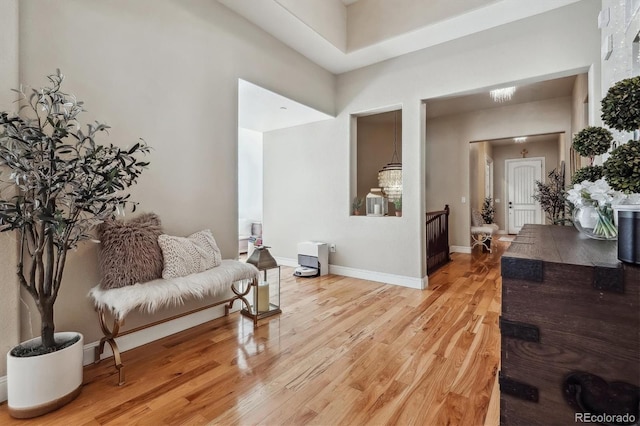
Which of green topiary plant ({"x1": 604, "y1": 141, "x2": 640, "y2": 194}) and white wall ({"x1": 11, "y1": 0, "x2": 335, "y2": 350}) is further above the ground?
white wall ({"x1": 11, "y1": 0, "x2": 335, "y2": 350})

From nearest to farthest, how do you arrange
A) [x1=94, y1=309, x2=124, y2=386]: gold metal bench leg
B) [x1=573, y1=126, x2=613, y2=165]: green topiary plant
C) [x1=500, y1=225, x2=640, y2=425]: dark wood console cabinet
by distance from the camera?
1. [x1=500, y1=225, x2=640, y2=425]: dark wood console cabinet
2. [x1=573, y1=126, x2=613, y2=165]: green topiary plant
3. [x1=94, y1=309, x2=124, y2=386]: gold metal bench leg

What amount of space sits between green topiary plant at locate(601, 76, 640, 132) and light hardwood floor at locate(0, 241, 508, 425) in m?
1.43

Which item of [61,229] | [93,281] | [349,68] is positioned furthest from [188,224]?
[349,68]

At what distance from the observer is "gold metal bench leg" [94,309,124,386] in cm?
184

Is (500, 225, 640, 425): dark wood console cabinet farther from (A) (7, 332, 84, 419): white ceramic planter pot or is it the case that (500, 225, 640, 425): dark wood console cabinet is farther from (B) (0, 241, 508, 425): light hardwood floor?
(A) (7, 332, 84, 419): white ceramic planter pot

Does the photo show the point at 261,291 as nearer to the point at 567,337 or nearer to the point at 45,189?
the point at 45,189

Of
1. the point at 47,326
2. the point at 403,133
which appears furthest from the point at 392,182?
the point at 47,326

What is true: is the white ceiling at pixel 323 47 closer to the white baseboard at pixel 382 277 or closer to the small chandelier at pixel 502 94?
the small chandelier at pixel 502 94

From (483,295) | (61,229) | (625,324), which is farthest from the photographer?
(483,295)

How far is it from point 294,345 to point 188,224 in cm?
138

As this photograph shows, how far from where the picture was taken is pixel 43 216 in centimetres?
152

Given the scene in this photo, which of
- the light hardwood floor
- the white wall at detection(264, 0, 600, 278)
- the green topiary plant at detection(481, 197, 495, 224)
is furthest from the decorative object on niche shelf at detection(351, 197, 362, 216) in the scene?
the green topiary plant at detection(481, 197, 495, 224)

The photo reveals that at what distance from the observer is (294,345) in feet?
7.52

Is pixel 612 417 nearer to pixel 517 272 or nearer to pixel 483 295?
pixel 517 272
